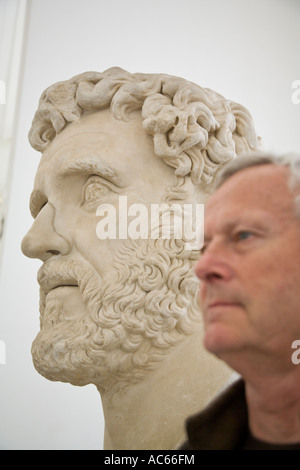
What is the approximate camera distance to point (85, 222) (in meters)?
1.80

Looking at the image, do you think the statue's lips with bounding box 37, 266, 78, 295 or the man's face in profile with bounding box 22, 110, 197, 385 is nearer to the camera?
the man's face in profile with bounding box 22, 110, 197, 385

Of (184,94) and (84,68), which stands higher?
(84,68)

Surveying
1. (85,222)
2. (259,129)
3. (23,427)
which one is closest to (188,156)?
(85,222)

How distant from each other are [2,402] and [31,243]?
1.11 m

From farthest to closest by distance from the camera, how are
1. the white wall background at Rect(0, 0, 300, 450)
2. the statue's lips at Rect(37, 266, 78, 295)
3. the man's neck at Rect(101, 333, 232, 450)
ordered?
the white wall background at Rect(0, 0, 300, 450)
the statue's lips at Rect(37, 266, 78, 295)
the man's neck at Rect(101, 333, 232, 450)

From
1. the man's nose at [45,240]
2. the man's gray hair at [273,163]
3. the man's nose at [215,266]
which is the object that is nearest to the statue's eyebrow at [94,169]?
the man's nose at [45,240]

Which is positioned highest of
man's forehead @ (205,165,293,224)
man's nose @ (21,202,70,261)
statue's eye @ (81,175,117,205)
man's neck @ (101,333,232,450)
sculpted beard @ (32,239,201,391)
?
statue's eye @ (81,175,117,205)

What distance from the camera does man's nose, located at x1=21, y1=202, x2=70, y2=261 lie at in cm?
179

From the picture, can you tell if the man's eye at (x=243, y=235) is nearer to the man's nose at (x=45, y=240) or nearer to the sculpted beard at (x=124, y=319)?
the sculpted beard at (x=124, y=319)

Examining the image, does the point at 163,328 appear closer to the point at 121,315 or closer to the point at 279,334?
the point at 121,315

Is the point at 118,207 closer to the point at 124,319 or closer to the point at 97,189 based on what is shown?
the point at 97,189

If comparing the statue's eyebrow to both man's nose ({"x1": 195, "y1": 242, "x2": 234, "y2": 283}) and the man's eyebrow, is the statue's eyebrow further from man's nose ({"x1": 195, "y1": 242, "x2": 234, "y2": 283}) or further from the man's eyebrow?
man's nose ({"x1": 195, "y1": 242, "x2": 234, "y2": 283})

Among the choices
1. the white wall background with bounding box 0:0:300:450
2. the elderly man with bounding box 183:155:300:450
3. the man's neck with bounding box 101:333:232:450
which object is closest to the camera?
the elderly man with bounding box 183:155:300:450

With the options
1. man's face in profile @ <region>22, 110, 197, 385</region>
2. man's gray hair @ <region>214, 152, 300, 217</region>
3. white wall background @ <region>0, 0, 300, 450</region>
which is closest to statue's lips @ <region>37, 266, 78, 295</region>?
man's face in profile @ <region>22, 110, 197, 385</region>
